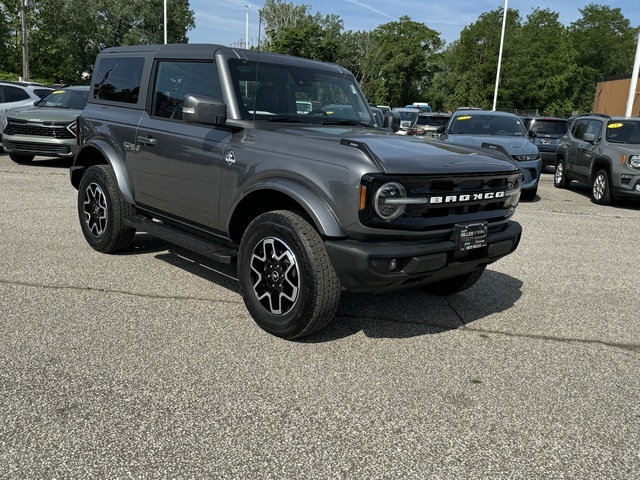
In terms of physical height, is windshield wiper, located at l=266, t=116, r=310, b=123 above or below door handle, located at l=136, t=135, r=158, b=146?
above

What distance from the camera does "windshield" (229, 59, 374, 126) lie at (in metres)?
4.58

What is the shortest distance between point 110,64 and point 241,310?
9.85 feet

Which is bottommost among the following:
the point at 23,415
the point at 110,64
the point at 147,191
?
the point at 23,415

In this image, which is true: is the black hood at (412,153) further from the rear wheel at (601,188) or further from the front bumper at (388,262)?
the rear wheel at (601,188)

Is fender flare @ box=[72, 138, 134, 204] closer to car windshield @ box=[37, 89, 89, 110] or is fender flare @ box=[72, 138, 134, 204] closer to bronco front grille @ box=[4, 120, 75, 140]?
bronco front grille @ box=[4, 120, 75, 140]

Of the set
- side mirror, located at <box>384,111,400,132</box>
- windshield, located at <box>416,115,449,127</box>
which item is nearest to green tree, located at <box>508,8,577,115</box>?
windshield, located at <box>416,115,449,127</box>

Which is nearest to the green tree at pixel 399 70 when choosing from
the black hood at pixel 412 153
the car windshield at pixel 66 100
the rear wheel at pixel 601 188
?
Result: the car windshield at pixel 66 100

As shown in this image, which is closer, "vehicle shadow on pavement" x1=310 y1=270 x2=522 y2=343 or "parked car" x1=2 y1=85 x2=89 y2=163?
"vehicle shadow on pavement" x1=310 y1=270 x2=522 y2=343

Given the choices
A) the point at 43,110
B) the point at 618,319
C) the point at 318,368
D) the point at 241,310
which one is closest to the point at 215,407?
the point at 318,368

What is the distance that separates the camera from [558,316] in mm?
4891

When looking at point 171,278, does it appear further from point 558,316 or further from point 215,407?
point 558,316

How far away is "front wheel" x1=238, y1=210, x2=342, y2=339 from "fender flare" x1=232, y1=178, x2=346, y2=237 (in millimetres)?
120

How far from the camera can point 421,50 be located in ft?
230

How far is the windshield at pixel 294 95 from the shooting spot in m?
4.58
